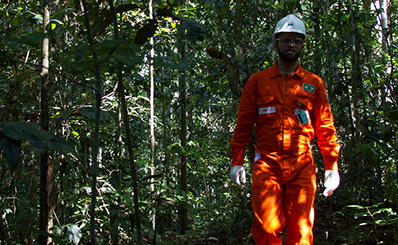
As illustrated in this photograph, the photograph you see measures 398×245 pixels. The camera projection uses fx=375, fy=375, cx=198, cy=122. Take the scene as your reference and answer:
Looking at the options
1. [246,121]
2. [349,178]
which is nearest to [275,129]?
[246,121]

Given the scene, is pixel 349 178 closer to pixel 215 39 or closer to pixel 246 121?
pixel 246 121

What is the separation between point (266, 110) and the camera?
2963 millimetres

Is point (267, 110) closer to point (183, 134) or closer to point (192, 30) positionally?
point (192, 30)

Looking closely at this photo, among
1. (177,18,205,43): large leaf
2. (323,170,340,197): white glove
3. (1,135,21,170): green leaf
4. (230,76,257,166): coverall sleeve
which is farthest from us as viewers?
(230,76,257,166): coverall sleeve

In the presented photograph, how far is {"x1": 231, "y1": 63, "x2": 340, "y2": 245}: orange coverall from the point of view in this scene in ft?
8.98

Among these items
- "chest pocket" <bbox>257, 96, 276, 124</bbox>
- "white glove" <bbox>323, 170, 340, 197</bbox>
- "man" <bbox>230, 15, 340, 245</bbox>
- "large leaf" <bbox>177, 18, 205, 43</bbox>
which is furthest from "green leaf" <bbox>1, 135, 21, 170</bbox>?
"white glove" <bbox>323, 170, 340, 197</bbox>

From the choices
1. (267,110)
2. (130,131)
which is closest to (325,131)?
(267,110)

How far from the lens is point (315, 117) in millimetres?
3057

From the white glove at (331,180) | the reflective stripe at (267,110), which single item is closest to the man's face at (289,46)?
the reflective stripe at (267,110)

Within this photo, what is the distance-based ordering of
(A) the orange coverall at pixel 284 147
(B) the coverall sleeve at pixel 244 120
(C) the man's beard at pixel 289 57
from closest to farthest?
1. (A) the orange coverall at pixel 284 147
2. (C) the man's beard at pixel 289 57
3. (B) the coverall sleeve at pixel 244 120

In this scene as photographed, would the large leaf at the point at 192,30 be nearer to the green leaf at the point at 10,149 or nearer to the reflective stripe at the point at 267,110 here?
the green leaf at the point at 10,149

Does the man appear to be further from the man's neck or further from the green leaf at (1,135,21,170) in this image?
the green leaf at (1,135,21,170)

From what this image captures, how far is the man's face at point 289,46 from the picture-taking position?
2979mm

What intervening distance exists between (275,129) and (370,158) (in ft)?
6.16
